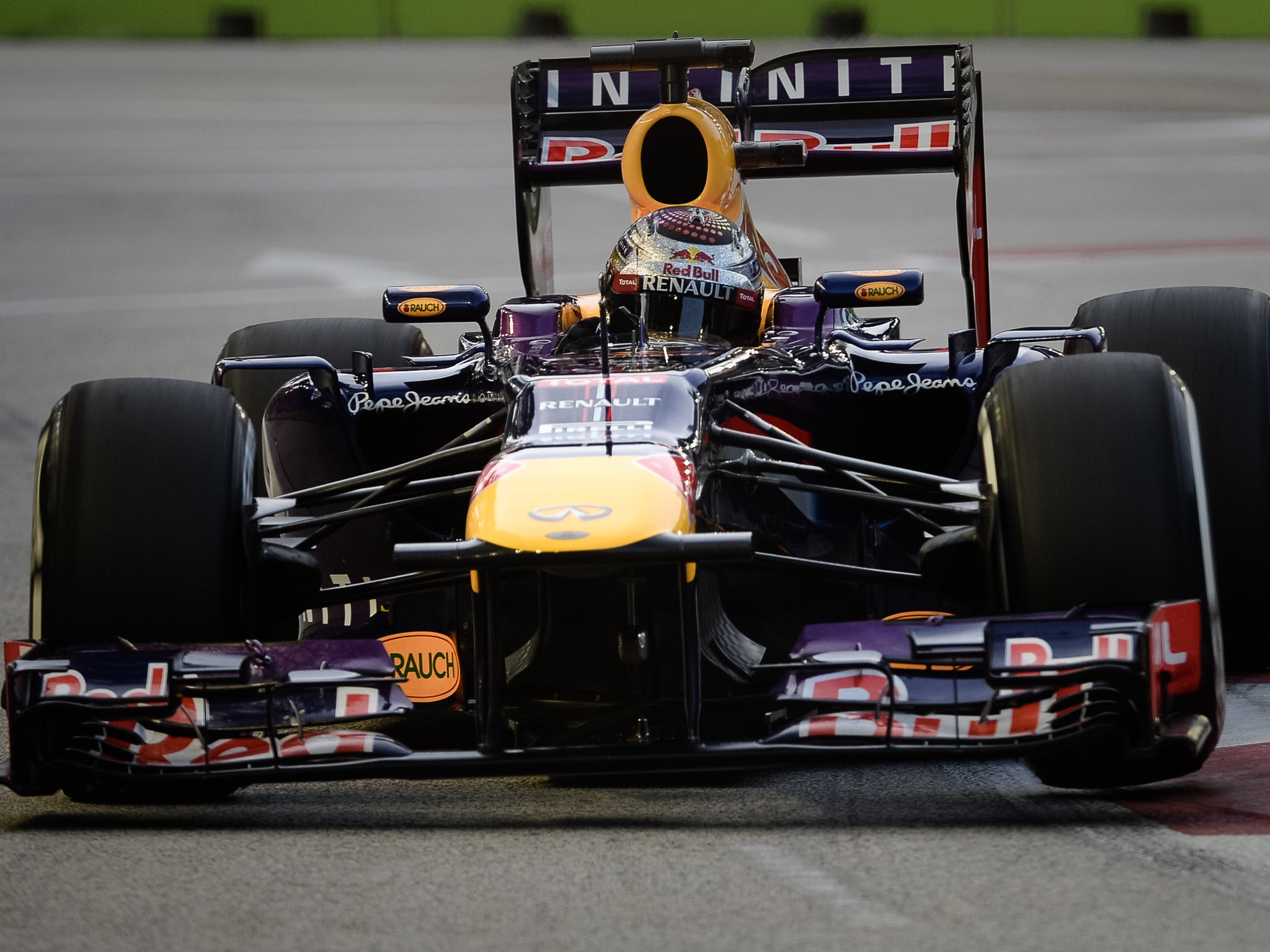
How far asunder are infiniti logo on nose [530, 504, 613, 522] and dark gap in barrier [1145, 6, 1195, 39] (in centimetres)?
2706

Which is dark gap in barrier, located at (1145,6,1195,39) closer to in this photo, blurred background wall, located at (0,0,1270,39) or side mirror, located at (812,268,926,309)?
blurred background wall, located at (0,0,1270,39)

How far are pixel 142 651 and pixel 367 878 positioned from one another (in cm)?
95

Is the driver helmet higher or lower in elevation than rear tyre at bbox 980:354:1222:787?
higher

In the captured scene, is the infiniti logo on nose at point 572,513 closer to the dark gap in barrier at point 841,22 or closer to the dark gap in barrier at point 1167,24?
the dark gap in barrier at point 841,22

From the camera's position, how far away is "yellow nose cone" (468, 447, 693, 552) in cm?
438

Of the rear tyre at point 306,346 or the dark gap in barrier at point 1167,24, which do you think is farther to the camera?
the dark gap in barrier at point 1167,24

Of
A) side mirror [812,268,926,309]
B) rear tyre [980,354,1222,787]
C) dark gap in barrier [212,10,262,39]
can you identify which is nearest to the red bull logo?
side mirror [812,268,926,309]

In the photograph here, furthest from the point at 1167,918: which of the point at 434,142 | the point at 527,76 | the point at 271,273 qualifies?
the point at 434,142

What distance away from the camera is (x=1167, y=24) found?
1164 inches

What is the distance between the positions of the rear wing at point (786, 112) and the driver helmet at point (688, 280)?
135 centimetres

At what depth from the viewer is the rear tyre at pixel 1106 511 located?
4.52 meters

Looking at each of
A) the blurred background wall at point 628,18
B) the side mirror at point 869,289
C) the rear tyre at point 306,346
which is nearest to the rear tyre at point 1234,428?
the side mirror at point 869,289

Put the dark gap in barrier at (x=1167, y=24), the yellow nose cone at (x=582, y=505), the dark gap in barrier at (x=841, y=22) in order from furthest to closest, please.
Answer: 1. the dark gap in barrier at (x=1167, y=24)
2. the dark gap in barrier at (x=841, y=22)
3. the yellow nose cone at (x=582, y=505)

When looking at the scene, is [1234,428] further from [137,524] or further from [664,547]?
[137,524]
